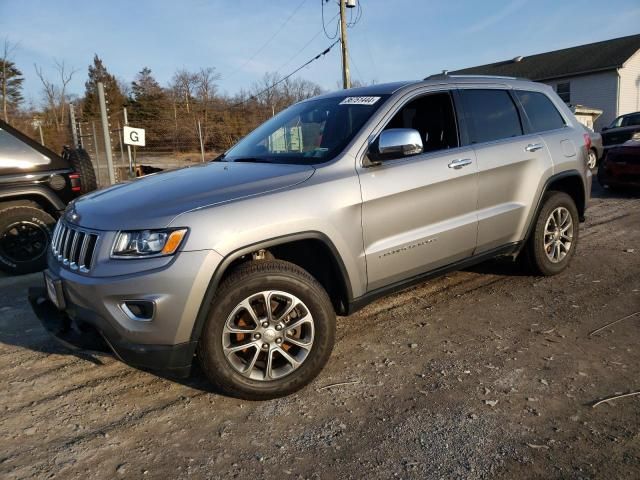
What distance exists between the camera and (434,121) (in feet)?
12.9

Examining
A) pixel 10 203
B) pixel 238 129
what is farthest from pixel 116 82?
pixel 10 203

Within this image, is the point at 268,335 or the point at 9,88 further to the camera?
the point at 9,88

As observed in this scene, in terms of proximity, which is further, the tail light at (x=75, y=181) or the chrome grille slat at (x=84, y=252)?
the tail light at (x=75, y=181)

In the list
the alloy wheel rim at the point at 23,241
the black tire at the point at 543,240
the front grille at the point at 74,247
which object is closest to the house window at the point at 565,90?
the black tire at the point at 543,240

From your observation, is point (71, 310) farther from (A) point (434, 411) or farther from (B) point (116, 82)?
(B) point (116, 82)

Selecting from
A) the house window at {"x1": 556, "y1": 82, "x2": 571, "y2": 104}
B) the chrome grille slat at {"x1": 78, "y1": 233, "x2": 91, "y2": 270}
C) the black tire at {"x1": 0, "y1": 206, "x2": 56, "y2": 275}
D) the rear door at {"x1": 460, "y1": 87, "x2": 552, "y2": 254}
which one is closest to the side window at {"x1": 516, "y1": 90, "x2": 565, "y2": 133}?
the rear door at {"x1": 460, "y1": 87, "x2": 552, "y2": 254}

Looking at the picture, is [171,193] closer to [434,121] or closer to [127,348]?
[127,348]

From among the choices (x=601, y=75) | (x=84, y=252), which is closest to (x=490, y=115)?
(x=84, y=252)

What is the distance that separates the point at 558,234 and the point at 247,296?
3303 mm

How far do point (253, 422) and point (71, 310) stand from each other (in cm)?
119

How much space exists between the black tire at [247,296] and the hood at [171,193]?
0.44 meters

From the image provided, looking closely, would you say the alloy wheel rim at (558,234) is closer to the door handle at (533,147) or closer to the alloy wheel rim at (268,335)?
the door handle at (533,147)

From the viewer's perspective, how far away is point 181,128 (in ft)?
59.0

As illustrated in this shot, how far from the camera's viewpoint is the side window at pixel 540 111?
4.55 meters
